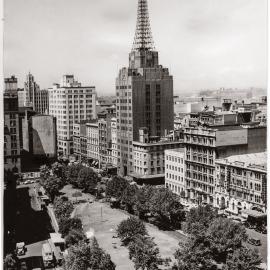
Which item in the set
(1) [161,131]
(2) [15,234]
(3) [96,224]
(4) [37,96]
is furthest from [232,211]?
(4) [37,96]

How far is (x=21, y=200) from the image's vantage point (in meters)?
74.9

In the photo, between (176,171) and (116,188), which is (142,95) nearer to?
(176,171)

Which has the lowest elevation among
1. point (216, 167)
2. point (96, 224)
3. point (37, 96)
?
point (96, 224)

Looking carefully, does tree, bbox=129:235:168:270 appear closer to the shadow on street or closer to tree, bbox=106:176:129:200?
the shadow on street

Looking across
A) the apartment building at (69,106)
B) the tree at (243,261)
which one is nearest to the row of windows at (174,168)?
the tree at (243,261)

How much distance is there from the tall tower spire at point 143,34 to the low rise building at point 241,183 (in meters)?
36.1

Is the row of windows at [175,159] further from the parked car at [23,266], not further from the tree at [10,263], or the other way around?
the tree at [10,263]

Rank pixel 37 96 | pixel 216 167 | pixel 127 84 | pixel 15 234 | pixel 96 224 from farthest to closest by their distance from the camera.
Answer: pixel 37 96, pixel 127 84, pixel 216 167, pixel 96 224, pixel 15 234

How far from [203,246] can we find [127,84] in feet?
184

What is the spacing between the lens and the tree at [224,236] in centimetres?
4656

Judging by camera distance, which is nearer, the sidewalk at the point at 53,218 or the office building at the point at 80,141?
the sidewalk at the point at 53,218

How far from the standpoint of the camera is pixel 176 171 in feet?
265

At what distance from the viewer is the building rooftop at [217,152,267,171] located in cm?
6314

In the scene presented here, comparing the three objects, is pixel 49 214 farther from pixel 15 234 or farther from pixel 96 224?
pixel 15 234
